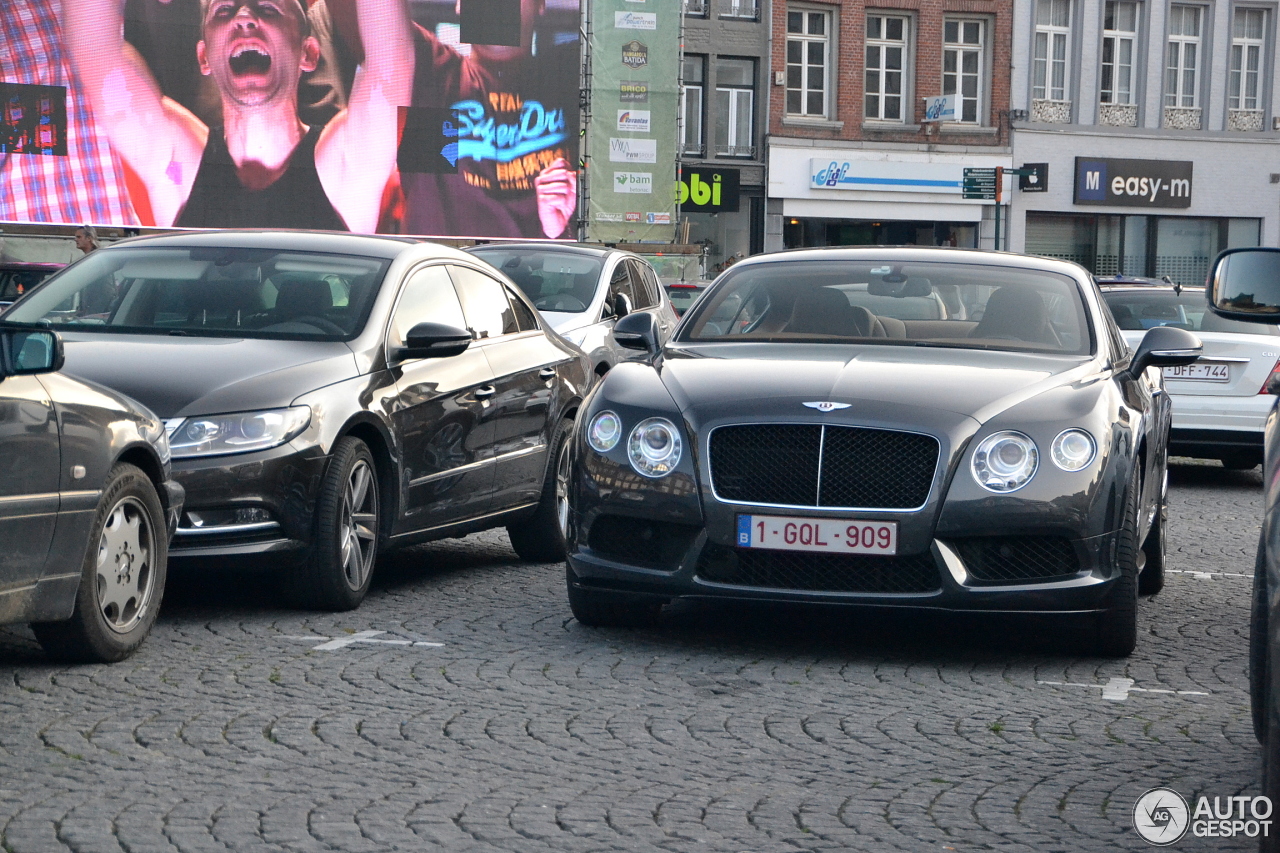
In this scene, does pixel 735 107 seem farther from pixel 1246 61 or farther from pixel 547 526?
pixel 547 526

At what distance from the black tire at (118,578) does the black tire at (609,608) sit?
1.51 m

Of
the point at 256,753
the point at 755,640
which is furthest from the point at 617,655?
the point at 256,753

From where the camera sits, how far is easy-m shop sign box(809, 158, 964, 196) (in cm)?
4312

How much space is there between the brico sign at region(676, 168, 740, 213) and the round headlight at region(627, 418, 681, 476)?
35.6 m

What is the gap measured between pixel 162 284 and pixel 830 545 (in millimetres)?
3468

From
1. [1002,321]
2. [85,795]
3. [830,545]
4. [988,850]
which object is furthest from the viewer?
[1002,321]

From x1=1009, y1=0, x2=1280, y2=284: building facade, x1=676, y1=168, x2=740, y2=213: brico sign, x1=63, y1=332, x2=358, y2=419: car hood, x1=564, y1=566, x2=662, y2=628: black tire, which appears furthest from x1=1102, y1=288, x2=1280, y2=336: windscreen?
x1=1009, y1=0, x2=1280, y2=284: building facade

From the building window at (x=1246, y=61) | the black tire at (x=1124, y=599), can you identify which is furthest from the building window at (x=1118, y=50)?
the black tire at (x=1124, y=599)

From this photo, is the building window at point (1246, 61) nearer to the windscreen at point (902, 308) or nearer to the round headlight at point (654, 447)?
the windscreen at point (902, 308)

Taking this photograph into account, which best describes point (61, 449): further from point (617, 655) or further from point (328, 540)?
point (617, 655)

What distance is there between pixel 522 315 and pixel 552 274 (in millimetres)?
5253

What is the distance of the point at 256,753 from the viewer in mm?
4797

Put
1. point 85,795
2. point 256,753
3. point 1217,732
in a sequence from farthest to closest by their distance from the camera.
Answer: point 1217,732, point 256,753, point 85,795

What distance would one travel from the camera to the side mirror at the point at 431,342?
7672 millimetres
